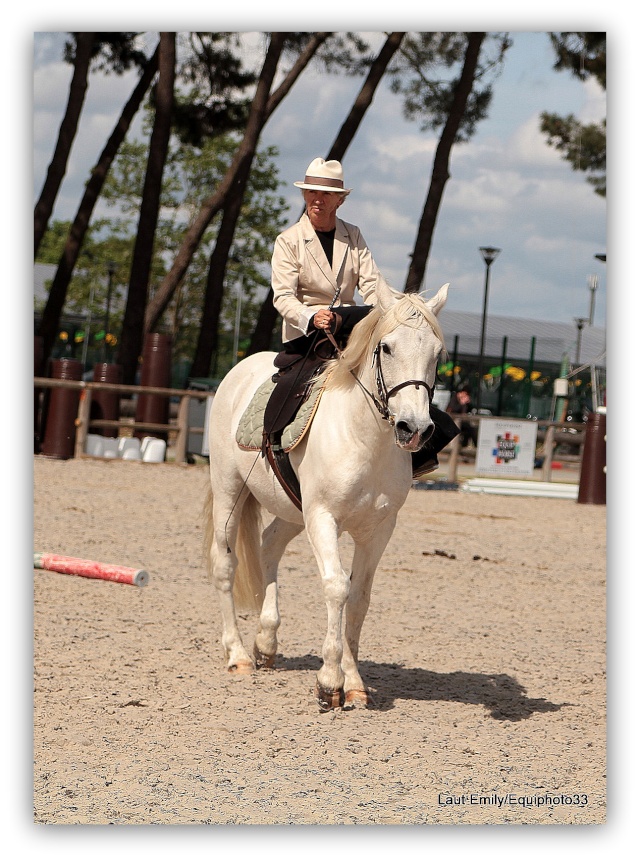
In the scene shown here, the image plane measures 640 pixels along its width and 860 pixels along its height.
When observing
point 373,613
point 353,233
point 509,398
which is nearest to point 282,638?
point 373,613

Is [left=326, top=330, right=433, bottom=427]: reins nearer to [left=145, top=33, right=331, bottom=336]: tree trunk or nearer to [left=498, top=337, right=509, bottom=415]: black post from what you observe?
[left=145, top=33, right=331, bottom=336]: tree trunk

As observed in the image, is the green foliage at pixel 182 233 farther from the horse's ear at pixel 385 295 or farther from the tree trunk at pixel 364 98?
the horse's ear at pixel 385 295

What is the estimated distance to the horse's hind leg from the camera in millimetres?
5727

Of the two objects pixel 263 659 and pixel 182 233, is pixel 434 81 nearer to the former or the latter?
pixel 263 659

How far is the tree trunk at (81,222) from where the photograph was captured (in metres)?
10.5

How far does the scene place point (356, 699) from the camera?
5.22m

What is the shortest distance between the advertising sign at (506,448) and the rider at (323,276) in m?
11.0

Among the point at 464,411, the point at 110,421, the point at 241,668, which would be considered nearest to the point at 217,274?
the point at 110,421

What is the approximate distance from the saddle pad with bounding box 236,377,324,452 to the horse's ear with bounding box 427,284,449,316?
81cm

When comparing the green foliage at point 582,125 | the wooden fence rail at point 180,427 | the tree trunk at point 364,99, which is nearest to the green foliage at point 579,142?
the green foliage at point 582,125
